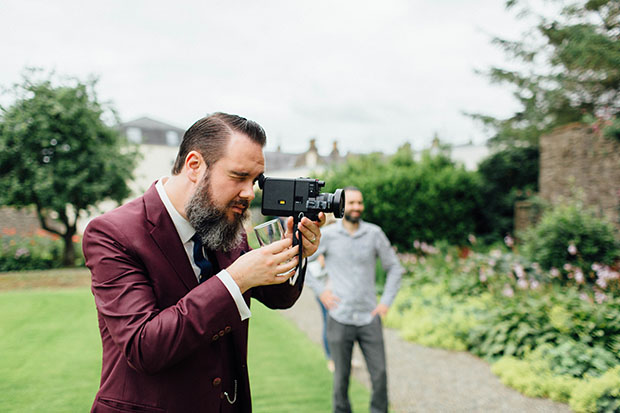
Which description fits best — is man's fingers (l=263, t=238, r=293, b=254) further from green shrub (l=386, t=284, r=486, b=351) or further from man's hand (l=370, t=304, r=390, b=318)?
green shrub (l=386, t=284, r=486, b=351)

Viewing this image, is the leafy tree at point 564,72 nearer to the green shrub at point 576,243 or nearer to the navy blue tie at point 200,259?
the green shrub at point 576,243

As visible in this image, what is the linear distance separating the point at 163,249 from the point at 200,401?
0.57 meters

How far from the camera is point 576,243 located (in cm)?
713

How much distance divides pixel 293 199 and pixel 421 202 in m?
11.4

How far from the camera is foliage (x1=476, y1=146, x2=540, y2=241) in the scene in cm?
1332

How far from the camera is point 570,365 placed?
474cm

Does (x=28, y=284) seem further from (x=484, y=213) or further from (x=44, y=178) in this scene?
(x=484, y=213)

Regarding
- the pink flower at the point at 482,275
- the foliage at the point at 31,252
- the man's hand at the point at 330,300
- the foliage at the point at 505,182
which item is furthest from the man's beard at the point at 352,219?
the foliage at the point at 31,252

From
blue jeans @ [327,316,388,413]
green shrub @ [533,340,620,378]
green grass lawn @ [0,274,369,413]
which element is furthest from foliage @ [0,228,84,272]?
green shrub @ [533,340,620,378]

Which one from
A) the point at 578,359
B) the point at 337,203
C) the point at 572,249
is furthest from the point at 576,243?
the point at 337,203

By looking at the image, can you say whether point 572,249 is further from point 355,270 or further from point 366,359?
point 366,359

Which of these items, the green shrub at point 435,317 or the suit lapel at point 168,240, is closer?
the suit lapel at point 168,240

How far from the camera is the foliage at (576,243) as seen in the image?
6965mm

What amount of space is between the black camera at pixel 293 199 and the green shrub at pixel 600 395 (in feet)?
12.7
